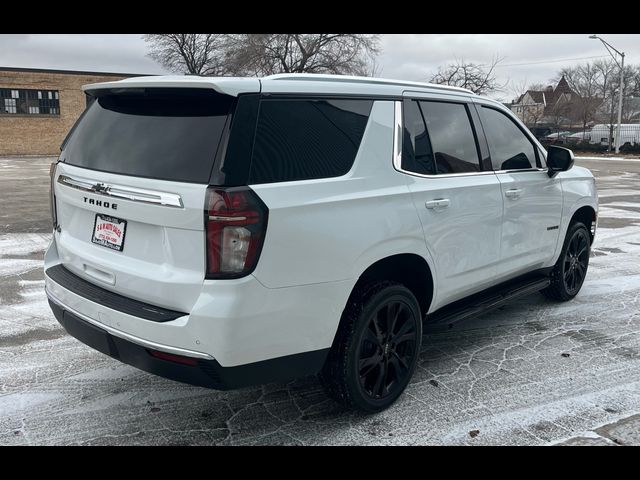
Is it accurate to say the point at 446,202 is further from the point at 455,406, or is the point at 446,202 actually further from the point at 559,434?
the point at 559,434

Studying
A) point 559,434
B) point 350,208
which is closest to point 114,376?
point 350,208

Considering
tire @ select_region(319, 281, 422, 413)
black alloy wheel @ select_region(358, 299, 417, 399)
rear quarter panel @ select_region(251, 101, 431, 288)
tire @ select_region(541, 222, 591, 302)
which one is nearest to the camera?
rear quarter panel @ select_region(251, 101, 431, 288)

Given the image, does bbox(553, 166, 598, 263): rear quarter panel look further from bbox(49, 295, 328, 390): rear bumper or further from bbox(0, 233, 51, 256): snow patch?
bbox(0, 233, 51, 256): snow patch

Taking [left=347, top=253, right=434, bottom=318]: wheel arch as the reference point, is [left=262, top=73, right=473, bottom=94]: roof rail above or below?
above

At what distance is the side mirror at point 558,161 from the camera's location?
499cm

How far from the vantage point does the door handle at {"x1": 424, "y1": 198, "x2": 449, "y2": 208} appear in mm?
3625

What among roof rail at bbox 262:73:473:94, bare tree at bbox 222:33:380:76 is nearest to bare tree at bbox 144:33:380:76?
bare tree at bbox 222:33:380:76

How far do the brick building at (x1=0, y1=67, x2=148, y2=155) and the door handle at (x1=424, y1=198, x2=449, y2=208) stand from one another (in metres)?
35.4

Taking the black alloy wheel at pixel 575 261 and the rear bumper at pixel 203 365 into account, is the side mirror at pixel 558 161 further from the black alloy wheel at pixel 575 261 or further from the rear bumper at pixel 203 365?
the rear bumper at pixel 203 365

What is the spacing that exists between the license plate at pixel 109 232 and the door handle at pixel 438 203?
1.81 m

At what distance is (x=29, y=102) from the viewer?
119ft

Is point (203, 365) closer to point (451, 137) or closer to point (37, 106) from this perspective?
point (451, 137)

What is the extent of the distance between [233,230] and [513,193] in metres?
2.63

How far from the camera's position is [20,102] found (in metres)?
36.1
